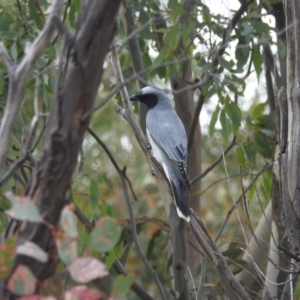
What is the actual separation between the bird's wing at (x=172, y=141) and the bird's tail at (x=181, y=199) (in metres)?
0.22

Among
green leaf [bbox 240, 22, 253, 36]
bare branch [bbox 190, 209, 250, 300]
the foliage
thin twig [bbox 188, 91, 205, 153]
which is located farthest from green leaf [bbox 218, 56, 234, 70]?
bare branch [bbox 190, 209, 250, 300]

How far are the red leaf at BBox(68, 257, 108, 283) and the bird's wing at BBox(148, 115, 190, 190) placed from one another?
9.79ft

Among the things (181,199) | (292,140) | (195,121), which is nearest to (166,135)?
(195,121)

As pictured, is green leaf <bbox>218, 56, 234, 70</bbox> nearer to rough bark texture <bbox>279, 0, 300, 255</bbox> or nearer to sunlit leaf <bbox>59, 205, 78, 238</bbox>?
rough bark texture <bbox>279, 0, 300, 255</bbox>

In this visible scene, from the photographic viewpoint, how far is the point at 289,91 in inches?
116

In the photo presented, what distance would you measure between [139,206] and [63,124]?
560cm

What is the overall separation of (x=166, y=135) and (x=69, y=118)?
3.31 metres

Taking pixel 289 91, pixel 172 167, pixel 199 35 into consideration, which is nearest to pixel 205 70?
pixel 199 35

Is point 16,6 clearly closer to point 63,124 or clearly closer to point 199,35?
point 199,35

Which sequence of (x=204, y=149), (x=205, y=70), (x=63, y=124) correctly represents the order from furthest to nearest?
(x=204, y=149), (x=205, y=70), (x=63, y=124)

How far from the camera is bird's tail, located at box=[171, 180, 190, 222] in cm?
361

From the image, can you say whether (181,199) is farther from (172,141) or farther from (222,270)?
(222,270)

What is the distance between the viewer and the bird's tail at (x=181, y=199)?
3609mm

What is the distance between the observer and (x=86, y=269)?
1.37 metres
